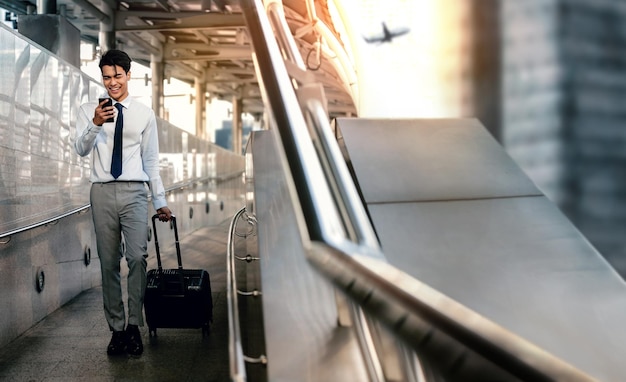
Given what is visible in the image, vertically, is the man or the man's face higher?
the man's face

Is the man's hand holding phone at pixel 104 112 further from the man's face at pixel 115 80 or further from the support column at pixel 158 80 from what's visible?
the support column at pixel 158 80

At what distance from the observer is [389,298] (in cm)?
135

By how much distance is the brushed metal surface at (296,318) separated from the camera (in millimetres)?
2527

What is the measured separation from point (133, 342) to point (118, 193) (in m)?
0.80

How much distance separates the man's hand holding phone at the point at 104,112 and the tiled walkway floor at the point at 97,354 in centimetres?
124

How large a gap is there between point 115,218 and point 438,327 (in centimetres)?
300

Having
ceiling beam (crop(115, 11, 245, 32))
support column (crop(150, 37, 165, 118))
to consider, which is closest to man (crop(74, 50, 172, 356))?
ceiling beam (crop(115, 11, 245, 32))

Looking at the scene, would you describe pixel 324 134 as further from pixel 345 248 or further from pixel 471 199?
pixel 471 199

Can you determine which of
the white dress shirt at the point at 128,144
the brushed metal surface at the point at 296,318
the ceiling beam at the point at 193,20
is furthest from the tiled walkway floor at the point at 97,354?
the ceiling beam at the point at 193,20

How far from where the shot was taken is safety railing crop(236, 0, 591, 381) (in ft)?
2.99

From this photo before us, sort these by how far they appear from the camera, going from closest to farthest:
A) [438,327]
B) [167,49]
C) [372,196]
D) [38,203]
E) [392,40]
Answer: [438,327] < [372,196] < [38,203] < [392,40] < [167,49]

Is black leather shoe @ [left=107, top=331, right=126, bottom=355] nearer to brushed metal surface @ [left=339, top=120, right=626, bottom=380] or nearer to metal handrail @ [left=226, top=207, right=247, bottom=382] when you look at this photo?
metal handrail @ [left=226, top=207, right=247, bottom=382]

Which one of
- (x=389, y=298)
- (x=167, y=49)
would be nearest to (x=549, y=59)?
(x=389, y=298)

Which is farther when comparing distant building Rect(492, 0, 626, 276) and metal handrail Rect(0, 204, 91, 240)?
distant building Rect(492, 0, 626, 276)
